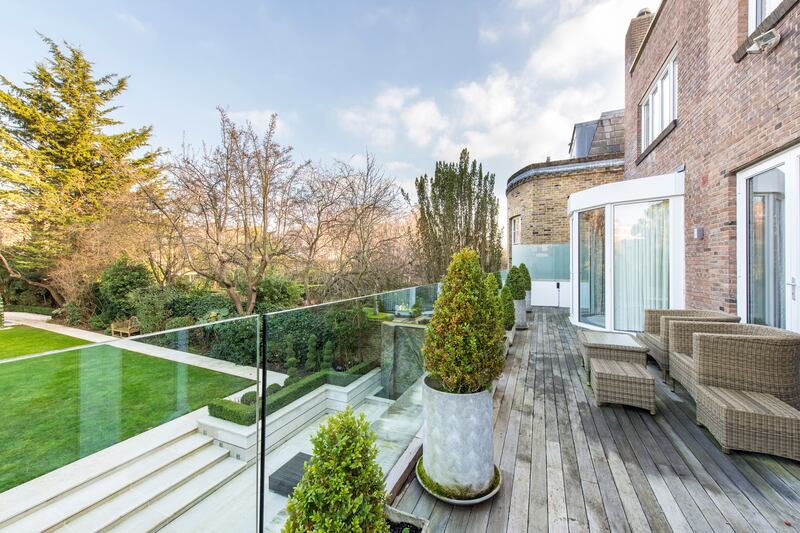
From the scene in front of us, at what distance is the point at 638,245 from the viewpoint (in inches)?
253

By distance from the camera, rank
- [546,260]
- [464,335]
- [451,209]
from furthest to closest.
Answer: [546,260]
[451,209]
[464,335]

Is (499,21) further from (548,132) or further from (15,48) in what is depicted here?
(15,48)

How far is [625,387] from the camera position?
3.32 m

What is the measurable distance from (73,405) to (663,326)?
5489mm

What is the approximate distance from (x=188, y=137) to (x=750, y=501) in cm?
1166

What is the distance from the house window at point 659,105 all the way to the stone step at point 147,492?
8.90 meters

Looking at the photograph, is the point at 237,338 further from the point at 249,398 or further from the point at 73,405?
the point at 73,405

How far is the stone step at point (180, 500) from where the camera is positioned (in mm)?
1275

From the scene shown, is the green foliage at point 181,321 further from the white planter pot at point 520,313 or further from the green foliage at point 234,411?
the green foliage at point 234,411

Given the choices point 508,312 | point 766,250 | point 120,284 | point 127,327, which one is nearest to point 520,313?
point 508,312

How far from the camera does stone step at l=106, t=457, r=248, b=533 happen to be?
4.18 feet

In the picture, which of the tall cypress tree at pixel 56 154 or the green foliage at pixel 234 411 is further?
the tall cypress tree at pixel 56 154

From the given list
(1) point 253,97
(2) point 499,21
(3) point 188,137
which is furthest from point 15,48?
(2) point 499,21

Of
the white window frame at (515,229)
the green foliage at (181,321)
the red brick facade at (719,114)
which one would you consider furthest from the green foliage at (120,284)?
the red brick facade at (719,114)
